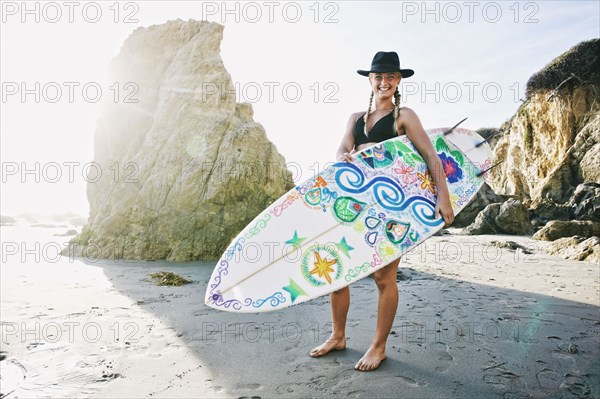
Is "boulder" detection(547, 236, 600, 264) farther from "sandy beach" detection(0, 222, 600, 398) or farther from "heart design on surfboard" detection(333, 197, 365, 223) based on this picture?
"heart design on surfboard" detection(333, 197, 365, 223)

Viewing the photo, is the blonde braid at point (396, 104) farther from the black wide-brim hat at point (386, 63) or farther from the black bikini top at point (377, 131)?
the black wide-brim hat at point (386, 63)

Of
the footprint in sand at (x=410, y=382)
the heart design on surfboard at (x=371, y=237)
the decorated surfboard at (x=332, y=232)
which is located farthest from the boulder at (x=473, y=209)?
the footprint in sand at (x=410, y=382)

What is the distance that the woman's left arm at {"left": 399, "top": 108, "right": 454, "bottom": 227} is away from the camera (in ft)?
8.39

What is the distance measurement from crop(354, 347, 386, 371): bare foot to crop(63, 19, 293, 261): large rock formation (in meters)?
4.81

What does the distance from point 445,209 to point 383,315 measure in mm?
859

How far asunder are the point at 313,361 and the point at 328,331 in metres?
0.60

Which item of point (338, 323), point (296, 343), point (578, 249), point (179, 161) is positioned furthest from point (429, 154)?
point (179, 161)

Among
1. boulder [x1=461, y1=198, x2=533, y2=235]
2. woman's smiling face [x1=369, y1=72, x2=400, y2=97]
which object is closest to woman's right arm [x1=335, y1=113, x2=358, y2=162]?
woman's smiling face [x1=369, y1=72, x2=400, y2=97]

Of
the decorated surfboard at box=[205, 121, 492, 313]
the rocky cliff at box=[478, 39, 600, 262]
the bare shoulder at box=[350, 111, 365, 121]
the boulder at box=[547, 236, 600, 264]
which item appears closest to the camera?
the decorated surfboard at box=[205, 121, 492, 313]

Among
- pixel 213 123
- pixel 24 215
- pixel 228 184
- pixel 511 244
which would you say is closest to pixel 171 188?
pixel 228 184

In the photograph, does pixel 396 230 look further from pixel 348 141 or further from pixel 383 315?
pixel 348 141

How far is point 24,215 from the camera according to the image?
2405 centimetres

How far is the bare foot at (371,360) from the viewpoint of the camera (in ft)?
7.20

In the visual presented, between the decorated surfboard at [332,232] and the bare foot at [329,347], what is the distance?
0.37 m
